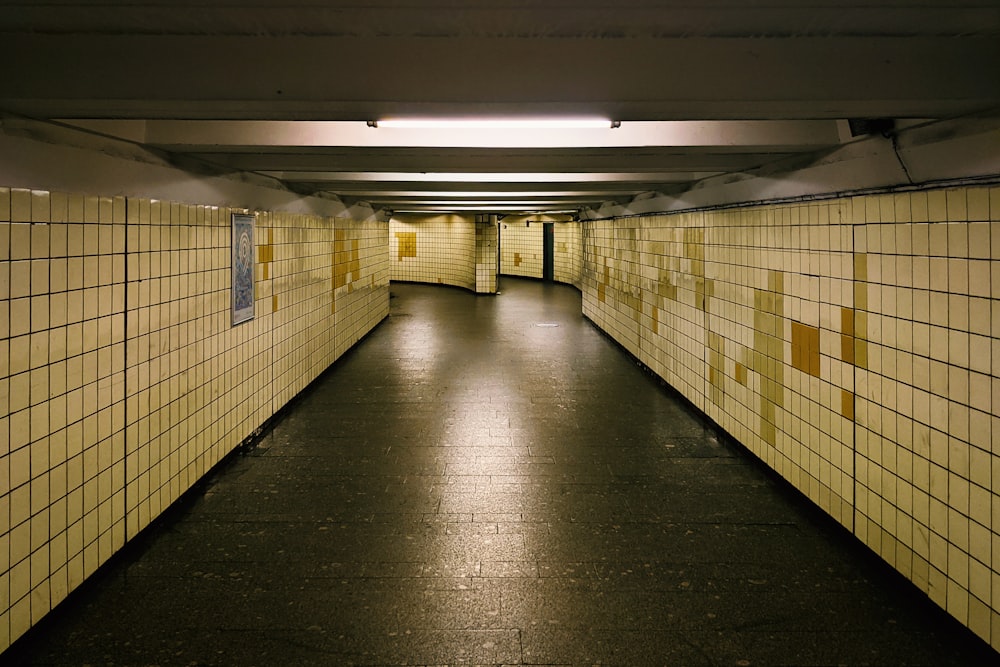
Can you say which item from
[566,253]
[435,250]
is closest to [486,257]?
[435,250]

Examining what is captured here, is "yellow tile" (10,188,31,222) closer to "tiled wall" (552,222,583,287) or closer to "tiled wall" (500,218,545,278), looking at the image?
"tiled wall" (552,222,583,287)

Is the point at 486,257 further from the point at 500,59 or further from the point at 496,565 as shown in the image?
the point at 500,59

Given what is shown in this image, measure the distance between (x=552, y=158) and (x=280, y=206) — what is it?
257 centimetres

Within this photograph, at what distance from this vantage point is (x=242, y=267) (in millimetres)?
4746

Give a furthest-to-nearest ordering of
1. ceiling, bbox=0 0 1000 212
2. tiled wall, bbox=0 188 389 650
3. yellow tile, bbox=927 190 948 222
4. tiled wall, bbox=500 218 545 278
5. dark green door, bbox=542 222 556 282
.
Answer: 1. tiled wall, bbox=500 218 545 278
2. dark green door, bbox=542 222 556 282
3. yellow tile, bbox=927 190 948 222
4. tiled wall, bbox=0 188 389 650
5. ceiling, bbox=0 0 1000 212

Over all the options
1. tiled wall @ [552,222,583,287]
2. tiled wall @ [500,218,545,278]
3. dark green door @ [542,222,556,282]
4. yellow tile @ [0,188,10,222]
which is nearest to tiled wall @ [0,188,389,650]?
yellow tile @ [0,188,10,222]

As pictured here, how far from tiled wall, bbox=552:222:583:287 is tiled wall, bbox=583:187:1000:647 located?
11.9 m

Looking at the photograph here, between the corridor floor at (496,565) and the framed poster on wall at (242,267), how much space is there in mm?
1030

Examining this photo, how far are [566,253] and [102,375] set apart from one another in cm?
1589

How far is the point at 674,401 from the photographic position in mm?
6320

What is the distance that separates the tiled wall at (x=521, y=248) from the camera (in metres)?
20.0

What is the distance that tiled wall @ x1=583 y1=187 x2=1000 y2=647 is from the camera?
8.04 ft

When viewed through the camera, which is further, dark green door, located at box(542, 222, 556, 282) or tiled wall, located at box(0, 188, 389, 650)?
dark green door, located at box(542, 222, 556, 282)

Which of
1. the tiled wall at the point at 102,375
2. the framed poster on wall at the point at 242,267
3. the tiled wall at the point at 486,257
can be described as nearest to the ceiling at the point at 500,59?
the tiled wall at the point at 102,375
